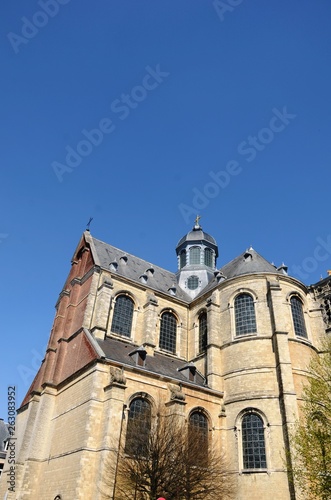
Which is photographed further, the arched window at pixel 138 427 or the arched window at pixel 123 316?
the arched window at pixel 123 316

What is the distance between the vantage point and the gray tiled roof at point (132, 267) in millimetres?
26875

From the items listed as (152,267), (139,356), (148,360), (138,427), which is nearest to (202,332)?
(148,360)

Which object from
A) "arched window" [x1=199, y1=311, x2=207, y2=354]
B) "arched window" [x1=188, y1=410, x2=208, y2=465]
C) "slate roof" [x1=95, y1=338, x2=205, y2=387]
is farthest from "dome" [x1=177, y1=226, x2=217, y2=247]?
"arched window" [x1=188, y1=410, x2=208, y2=465]

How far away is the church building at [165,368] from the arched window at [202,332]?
3.6 inches

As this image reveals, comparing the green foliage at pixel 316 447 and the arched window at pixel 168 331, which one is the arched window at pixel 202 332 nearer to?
the arched window at pixel 168 331

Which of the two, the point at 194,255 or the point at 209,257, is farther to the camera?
the point at 209,257

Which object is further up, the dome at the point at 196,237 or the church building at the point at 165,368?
the dome at the point at 196,237

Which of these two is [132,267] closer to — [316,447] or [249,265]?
[249,265]

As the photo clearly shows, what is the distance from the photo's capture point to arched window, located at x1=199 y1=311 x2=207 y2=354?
25.1 meters

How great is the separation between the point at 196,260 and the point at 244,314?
1146 centimetres

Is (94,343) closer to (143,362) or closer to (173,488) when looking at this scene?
(143,362)

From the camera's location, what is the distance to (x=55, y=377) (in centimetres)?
2242

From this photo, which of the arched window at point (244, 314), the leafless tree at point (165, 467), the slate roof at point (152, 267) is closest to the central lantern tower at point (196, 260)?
the slate roof at point (152, 267)

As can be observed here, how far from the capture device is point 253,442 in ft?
63.5
